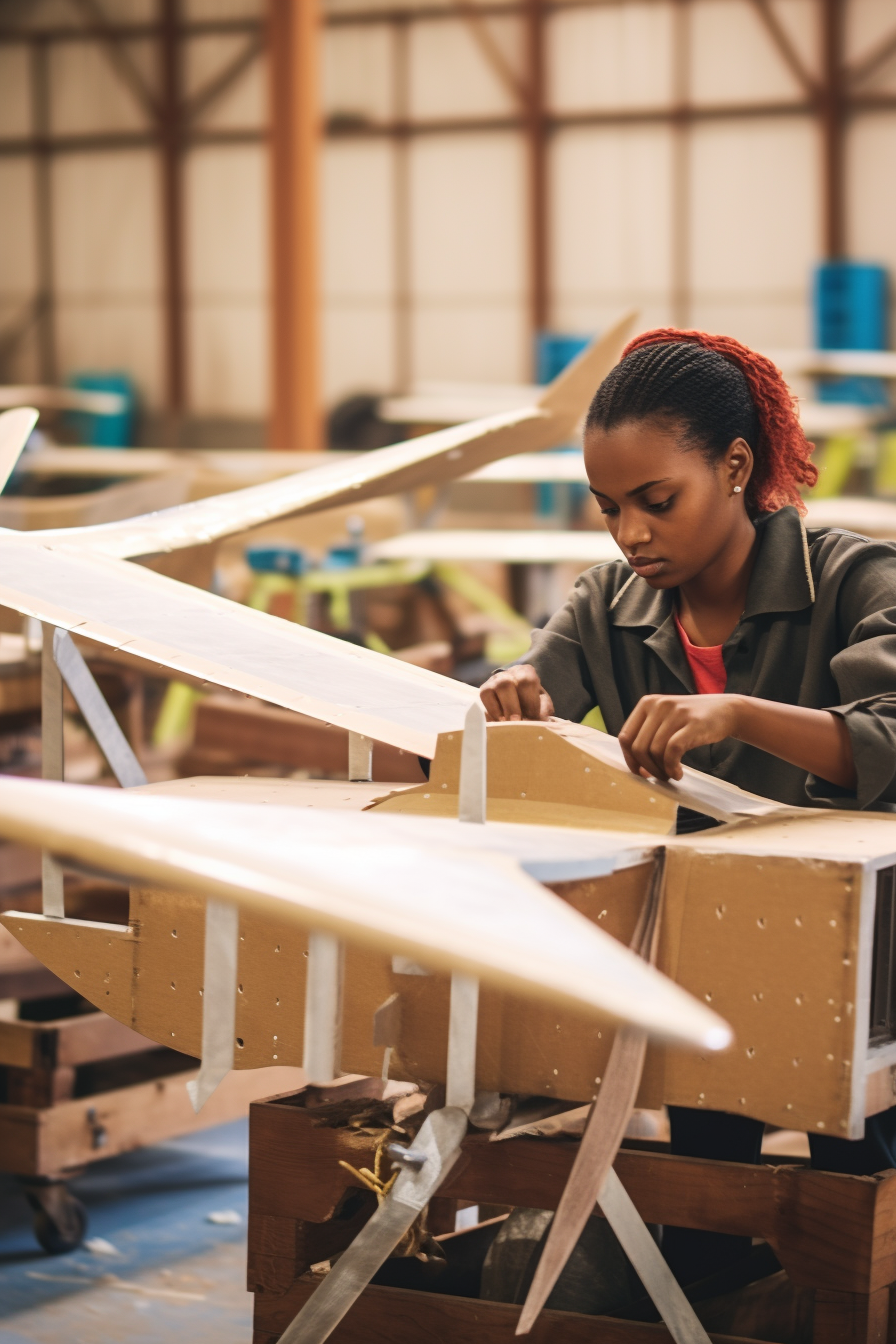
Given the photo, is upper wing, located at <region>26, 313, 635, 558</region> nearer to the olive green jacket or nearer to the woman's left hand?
the olive green jacket


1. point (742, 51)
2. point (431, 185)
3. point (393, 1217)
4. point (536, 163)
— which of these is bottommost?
point (393, 1217)

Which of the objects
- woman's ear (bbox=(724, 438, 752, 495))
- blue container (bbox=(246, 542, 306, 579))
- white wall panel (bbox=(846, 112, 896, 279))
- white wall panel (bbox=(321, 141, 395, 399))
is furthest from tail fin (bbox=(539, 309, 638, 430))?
white wall panel (bbox=(321, 141, 395, 399))

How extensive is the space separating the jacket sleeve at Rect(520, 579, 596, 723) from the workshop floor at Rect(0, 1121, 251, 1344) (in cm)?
124


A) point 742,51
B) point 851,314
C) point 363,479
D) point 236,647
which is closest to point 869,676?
point 236,647

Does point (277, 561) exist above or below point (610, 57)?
below

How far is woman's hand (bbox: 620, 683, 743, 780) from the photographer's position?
1.86 meters

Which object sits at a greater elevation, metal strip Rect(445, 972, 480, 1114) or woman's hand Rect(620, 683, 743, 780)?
woman's hand Rect(620, 683, 743, 780)

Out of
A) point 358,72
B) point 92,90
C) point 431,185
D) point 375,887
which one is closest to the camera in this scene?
point 375,887

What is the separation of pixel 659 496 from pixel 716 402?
17cm

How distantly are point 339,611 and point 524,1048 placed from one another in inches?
242

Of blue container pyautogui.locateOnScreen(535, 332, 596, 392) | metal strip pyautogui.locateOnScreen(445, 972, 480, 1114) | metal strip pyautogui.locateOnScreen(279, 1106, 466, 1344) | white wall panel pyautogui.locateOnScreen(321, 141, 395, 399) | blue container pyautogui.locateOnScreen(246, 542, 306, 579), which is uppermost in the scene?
white wall panel pyautogui.locateOnScreen(321, 141, 395, 399)

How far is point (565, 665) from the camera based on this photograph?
2.43 meters

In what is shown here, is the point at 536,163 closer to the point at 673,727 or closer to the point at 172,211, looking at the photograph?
the point at 172,211

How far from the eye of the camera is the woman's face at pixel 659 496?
2.15 meters
